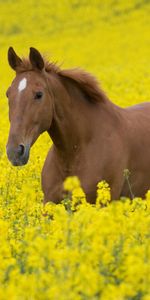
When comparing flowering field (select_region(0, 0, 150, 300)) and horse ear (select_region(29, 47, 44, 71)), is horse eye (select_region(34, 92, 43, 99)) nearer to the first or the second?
horse ear (select_region(29, 47, 44, 71))

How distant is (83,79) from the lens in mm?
7586

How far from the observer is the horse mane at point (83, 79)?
7.52 meters

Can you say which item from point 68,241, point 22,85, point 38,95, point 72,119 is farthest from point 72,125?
point 68,241

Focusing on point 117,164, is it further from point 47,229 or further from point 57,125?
point 47,229

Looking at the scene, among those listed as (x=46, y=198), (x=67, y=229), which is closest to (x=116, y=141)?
(x=46, y=198)

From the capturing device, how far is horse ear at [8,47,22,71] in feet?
23.9

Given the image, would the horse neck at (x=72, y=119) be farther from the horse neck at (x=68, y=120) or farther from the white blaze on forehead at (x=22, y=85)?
the white blaze on forehead at (x=22, y=85)

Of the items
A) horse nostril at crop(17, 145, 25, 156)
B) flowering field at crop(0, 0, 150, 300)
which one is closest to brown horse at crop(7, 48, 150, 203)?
horse nostril at crop(17, 145, 25, 156)

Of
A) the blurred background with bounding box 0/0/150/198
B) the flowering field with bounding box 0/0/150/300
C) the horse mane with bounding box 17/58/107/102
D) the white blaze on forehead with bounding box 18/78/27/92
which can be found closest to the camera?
the flowering field with bounding box 0/0/150/300

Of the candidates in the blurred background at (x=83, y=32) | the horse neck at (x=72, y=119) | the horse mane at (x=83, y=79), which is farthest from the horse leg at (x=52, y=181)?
the blurred background at (x=83, y=32)

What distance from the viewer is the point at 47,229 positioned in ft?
18.9

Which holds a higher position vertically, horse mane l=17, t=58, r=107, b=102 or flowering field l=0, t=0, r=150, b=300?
horse mane l=17, t=58, r=107, b=102

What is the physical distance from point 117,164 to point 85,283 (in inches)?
149

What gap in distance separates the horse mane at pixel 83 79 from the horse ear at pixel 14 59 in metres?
0.29
